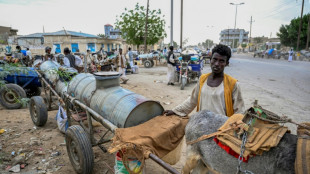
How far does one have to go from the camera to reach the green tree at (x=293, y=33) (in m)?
29.3

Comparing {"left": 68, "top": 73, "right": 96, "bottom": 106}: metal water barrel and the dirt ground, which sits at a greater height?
{"left": 68, "top": 73, "right": 96, "bottom": 106}: metal water barrel

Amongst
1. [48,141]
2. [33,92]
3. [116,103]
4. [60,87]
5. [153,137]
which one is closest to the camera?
[153,137]

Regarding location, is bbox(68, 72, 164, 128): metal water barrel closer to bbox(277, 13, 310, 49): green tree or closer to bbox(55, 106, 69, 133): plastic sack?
bbox(55, 106, 69, 133): plastic sack

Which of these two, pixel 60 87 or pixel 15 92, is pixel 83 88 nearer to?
pixel 60 87

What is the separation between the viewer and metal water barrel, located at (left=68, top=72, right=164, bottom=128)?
2.45m

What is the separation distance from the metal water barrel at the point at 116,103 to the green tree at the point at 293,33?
36.7 m

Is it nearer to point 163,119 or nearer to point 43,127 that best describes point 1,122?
point 43,127

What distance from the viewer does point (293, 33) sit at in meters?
30.9

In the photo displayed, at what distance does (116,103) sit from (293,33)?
38.4m

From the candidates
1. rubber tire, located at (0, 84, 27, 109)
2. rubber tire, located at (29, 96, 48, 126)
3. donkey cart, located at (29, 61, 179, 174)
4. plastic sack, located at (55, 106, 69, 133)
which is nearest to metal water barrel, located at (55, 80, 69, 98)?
rubber tire, located at (29, 96, 48, 126)

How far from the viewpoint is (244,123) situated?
1497 millimetres

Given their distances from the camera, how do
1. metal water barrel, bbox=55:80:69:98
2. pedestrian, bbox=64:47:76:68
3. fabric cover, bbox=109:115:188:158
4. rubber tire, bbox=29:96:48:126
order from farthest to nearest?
pedestrian, bbox=64:47:76:68
metal water barrel, bbox=55:80:69:98
rubber tire, bbox=29:96:48:126
fabric cover, bbox=109:115:188:158

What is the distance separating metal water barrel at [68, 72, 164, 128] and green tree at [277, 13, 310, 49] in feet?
120

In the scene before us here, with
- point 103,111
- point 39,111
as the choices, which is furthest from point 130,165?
point 39,111
